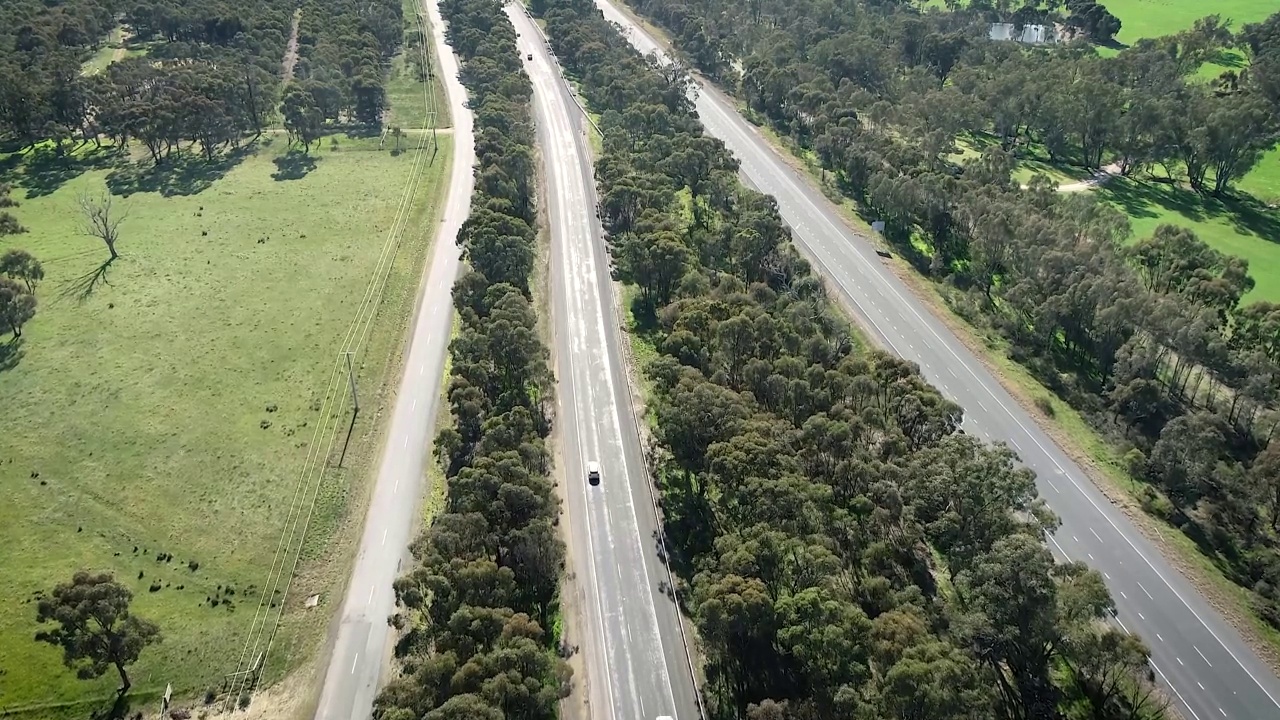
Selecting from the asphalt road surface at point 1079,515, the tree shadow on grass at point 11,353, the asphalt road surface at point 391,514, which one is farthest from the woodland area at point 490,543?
the tree shadow on grass at point 11,353

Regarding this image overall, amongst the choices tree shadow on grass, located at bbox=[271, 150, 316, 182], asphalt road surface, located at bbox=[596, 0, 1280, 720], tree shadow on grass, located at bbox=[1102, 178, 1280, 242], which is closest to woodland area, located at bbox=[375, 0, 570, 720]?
asphalt road surface, located at bbox=[596, 0, 1280, 720]

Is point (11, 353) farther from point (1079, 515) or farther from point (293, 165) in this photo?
point (1079, 515)

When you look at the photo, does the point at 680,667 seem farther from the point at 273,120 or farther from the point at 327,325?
the point at 273,120

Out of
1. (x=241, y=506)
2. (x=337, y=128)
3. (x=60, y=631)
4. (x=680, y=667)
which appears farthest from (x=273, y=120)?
(x=680, y=667)

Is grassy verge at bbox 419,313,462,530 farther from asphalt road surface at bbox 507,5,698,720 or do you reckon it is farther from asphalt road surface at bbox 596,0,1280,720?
asphalt road surface at bbox 596,0,1280,720

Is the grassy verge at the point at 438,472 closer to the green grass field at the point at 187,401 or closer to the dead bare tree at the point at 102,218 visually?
the green grass field at the point at 187,401

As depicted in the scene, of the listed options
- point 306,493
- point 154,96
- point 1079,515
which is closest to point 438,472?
point 306,493
